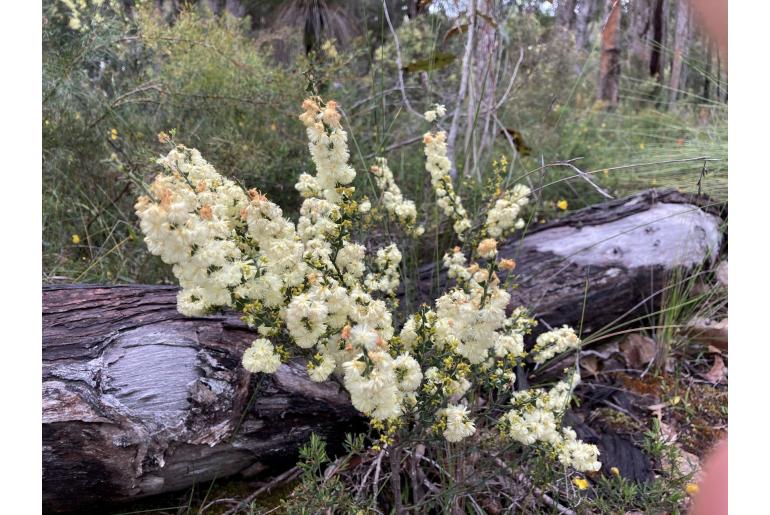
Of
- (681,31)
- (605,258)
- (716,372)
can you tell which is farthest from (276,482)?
(681,31)

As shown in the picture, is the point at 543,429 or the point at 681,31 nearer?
the point at 543,429

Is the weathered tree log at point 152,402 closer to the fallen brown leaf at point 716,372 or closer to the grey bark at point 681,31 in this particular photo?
the fallen brown leaf at point 716,372

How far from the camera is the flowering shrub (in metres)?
0.81

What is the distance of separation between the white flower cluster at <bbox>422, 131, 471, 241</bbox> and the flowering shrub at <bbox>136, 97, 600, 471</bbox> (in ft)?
0.99

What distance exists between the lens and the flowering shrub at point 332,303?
0.81 metres

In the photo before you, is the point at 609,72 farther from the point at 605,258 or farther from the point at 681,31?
the point at 605,258

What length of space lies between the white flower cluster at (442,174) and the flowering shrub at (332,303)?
0.30 metres

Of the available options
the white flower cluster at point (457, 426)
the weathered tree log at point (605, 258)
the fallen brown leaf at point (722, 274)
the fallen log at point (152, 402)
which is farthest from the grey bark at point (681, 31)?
the fallen log at point (152, 402)

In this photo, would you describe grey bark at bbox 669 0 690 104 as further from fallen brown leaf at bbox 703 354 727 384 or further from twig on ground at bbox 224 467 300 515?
twig on ground at bbox 224 467 300 515

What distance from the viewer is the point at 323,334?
931 millimetres

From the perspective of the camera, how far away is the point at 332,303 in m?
0.89

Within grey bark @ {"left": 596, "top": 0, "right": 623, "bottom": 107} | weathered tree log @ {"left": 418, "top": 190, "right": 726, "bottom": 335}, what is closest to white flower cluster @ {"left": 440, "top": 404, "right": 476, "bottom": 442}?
weathered tree log @ {"left": 418, "top": 190, "right": 726, "bottom": 335}

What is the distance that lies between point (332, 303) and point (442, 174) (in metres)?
0.63

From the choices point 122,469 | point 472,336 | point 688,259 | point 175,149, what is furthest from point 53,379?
point 688,259
